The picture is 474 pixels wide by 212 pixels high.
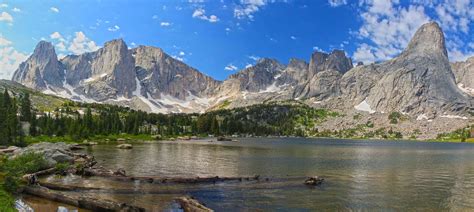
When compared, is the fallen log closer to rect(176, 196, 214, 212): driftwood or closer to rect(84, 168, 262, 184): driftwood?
rect(84, 168, 262, 184): driftwood

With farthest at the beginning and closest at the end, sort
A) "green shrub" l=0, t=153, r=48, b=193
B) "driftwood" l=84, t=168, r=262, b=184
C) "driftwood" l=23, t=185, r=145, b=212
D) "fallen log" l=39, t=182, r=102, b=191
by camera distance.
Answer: "driftwood" l=84, t=168, r=262, b=184
"fallen log" l=39, t=182, r=102, b=191
"green shrub" l=0, t=153, r=48, b=193
"driftwood" l=23, t=185, r=145, b=212

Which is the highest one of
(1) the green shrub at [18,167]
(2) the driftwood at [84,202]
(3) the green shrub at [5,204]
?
(1) the green shrub at [18,167]

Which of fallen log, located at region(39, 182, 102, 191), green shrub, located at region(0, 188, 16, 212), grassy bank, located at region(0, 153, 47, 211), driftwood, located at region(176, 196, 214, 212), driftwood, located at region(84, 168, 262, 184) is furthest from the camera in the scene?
driftwood, located at region(84, 168, 262, 184)

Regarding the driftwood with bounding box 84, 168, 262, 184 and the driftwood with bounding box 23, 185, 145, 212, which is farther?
the driftwood with bounding box 84, 168, 262, 184

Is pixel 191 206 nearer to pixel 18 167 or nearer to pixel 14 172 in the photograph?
pixel 14 172

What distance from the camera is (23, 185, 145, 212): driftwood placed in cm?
3234

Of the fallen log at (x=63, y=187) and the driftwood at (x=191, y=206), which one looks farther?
the fallen log at (x=63, y=187)

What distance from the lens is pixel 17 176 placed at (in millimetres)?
41938

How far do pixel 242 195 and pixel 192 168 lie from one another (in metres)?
28.4

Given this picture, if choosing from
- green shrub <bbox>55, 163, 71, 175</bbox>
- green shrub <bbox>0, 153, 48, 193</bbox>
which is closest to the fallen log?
green shrub <bbox>0, 153, 48, 193</bbox>

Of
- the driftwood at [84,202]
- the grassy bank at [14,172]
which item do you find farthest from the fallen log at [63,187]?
the driftwood at [84,202]

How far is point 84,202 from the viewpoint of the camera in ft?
113

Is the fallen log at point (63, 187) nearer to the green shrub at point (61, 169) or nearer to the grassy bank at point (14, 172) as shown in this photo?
the grassy bank at point (14, 172)

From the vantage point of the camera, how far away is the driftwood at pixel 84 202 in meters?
32.3
